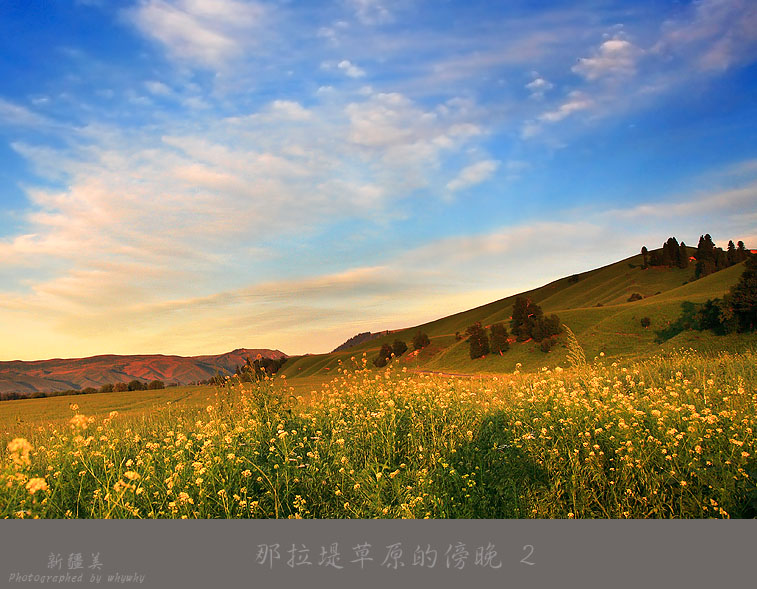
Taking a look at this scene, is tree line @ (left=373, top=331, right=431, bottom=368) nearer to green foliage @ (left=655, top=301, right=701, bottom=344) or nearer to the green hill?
the green hill

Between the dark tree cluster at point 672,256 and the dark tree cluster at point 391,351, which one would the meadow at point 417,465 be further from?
the dark tree cluster at point 672,256

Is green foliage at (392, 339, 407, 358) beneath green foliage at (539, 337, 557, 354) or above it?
above

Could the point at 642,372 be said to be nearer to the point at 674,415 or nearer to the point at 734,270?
the point at 674,415

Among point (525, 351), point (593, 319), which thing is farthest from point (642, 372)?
point (593, 319)

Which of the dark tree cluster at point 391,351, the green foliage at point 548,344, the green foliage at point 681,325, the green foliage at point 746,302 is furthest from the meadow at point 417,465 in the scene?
the dark tree cluster at point 391,351

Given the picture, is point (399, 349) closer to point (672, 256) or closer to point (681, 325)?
point (681, 325)

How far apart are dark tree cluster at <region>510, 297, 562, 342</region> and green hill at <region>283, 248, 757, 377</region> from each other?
130 centimetres

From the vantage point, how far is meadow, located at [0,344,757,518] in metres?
5.57

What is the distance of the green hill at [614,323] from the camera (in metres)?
41.8

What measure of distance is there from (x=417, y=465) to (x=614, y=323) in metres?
48.5

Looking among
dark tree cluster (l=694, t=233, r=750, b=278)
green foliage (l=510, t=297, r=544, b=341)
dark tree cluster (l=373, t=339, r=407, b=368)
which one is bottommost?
dark tree cluster (l=373, t=339, r=407, b=368)

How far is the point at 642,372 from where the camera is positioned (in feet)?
43.4

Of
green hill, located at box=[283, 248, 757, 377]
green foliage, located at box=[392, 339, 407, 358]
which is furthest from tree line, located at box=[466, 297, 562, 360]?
green foliage, located at box=[392, 339, 407, 358]
